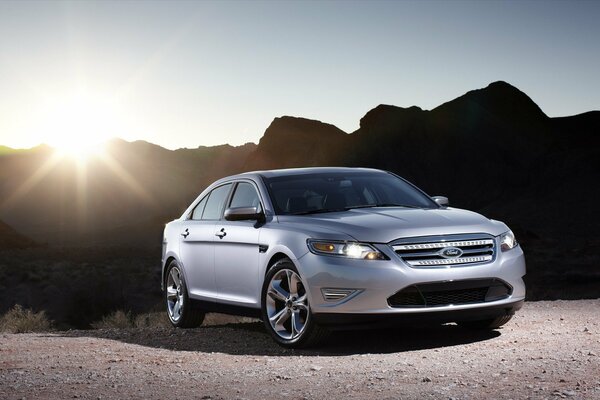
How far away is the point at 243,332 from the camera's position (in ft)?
36.6

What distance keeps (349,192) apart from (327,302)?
2.05m

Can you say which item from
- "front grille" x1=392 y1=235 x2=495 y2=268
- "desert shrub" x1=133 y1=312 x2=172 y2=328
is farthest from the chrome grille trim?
"desert shrub" x1=133 y1=312 x2=172 y2=328

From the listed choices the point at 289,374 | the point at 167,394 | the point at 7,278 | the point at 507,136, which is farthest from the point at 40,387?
the point at 507,136

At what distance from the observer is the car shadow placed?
9123mm

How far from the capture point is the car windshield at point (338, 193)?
32.9 ft

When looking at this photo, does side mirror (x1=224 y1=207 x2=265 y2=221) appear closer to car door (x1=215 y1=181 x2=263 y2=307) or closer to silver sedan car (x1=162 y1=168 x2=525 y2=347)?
silver sedan car (x1=162 y1=168 x2=525 y2=347)

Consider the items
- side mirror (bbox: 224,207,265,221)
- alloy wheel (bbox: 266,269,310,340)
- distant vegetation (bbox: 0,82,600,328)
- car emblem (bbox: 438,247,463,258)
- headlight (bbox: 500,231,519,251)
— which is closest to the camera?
car emblem (bbox: 438,247,463,258)

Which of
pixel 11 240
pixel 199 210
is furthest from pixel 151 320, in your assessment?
pixel 11 240

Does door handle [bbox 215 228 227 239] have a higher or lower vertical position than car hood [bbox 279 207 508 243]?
lower

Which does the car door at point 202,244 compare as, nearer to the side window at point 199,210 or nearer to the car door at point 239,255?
the side window at point 199,210

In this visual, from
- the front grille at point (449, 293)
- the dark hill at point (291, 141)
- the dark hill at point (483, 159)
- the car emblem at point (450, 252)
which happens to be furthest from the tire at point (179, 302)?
the dark hill at point (291, 141)

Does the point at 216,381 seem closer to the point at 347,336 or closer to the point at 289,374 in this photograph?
the point at 289,374

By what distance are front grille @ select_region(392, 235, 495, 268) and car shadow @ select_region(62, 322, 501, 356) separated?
90 cm

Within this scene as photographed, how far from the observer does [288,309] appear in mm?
9203
